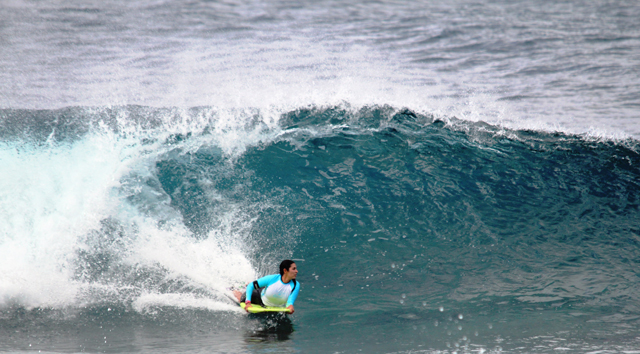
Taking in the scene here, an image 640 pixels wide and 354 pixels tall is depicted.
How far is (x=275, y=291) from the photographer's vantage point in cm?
484

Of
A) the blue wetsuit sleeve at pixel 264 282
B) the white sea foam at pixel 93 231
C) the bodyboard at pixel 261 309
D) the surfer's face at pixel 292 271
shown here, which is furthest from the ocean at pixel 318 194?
the surfer's face at pixel 292 271

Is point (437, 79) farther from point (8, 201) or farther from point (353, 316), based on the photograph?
point (8, 201)

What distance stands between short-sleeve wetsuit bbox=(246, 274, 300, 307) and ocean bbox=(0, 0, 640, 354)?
185 millimetres

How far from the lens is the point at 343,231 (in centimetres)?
646

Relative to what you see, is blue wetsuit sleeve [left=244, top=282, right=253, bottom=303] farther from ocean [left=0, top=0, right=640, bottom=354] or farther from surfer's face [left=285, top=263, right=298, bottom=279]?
surfer's face [left=285, top=263, right=298, bottom=279]

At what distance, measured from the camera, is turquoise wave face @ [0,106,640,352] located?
485 cm

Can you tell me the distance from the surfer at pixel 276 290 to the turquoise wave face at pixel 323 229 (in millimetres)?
228

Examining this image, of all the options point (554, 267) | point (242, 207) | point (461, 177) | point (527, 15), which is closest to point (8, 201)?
point (242, 207)

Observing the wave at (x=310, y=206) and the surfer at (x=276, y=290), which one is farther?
the wave at (x=310, y=206)

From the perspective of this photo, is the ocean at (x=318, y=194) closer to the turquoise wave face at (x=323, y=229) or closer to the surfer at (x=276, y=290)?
the turquoise wave face at (x=323, y=229)

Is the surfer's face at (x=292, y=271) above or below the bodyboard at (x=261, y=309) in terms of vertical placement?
above

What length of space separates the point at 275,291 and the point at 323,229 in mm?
1791

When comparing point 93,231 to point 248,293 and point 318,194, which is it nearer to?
A: point 248,293

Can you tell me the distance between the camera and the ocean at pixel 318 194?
489 centimetres
